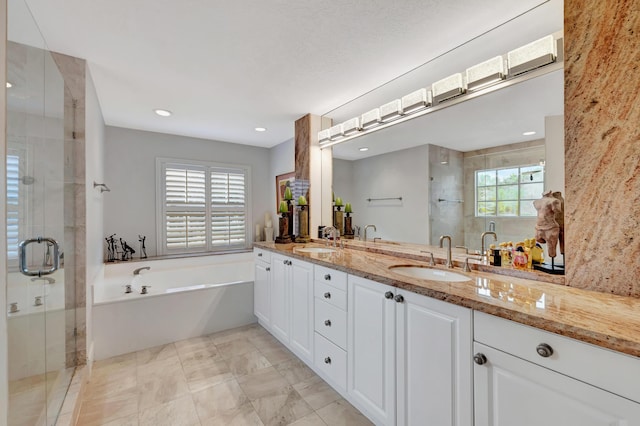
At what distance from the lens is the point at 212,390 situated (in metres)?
1.97

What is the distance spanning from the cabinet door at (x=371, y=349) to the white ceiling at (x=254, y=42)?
1.50 m

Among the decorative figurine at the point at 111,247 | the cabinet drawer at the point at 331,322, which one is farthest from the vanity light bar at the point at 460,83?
the decorative figurine at the point at 111,247

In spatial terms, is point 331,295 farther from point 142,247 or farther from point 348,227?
point 142,247

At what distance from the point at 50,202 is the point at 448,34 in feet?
8.58

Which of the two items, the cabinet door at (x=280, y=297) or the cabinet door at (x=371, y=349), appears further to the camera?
the cabinet door at (x=280, y=297)

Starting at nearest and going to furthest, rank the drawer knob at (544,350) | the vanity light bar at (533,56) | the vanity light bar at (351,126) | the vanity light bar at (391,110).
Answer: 1. the drawer knob at (544,350)
2. the vanity light bar at (533,56)
3. the vanity light bar at (391,110)
4. the vanity light bar at (351,126)

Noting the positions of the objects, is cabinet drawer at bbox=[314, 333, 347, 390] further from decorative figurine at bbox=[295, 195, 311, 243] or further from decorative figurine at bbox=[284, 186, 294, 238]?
decorative figurine at bbox=[284, 186, 294, 238]

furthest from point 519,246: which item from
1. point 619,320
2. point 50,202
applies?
point 50,202

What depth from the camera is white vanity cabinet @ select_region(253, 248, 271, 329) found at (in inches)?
108

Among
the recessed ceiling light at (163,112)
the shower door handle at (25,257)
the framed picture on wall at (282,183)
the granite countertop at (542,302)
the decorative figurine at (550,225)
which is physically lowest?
the granite countertop at (542,302)

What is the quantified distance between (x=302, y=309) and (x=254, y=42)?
6.36ft

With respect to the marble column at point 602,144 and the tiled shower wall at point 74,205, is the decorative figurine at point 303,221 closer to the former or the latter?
the tiled shower wall at point 74,205

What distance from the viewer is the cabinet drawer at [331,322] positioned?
5.87 ft

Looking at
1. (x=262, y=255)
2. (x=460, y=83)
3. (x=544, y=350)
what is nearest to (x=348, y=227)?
(x=262, y=255)
